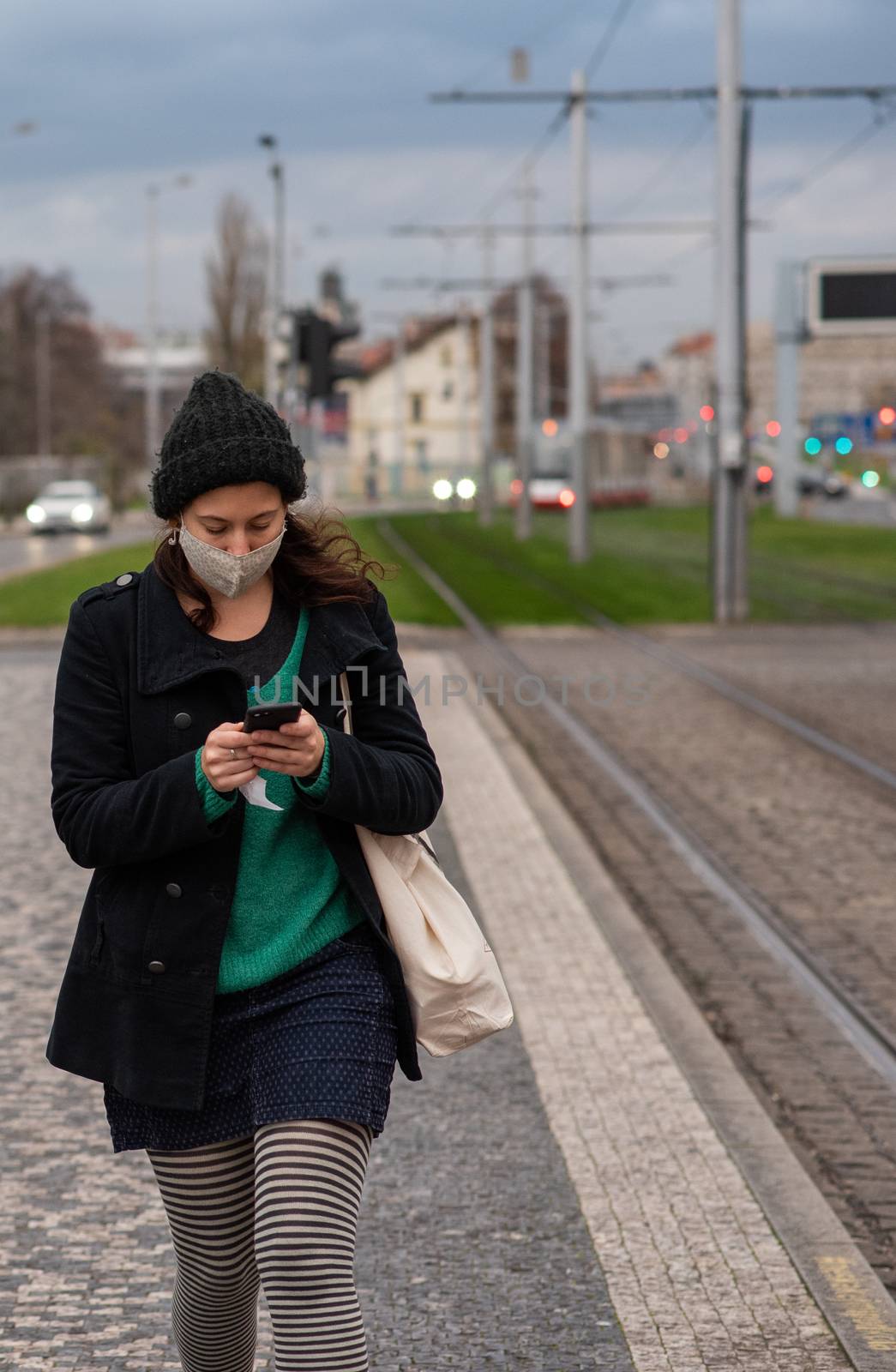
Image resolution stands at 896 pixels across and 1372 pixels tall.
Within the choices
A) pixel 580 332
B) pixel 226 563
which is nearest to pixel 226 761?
pixel 226 563

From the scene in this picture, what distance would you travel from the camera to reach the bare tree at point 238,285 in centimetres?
7712

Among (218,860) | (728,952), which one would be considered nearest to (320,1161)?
(218,860)

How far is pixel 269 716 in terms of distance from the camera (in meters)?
2.71

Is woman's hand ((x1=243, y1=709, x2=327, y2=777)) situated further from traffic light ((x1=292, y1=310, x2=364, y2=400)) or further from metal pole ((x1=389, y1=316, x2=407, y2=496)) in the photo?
metal pole ((x1=389, y1=316, x2=407, y2=496))

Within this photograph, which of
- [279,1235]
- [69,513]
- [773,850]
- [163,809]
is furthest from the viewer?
[69,513]

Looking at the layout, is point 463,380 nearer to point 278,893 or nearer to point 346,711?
point 346,711

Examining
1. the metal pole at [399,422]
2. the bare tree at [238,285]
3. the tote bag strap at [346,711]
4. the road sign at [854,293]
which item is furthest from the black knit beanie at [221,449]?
the metal pole at [399,422]

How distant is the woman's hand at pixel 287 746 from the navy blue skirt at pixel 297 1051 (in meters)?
0.30

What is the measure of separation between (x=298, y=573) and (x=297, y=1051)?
2.26 ft

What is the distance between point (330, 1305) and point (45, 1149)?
2.51m

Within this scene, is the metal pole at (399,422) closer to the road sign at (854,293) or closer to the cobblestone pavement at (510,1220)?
the road sign at (854,293)

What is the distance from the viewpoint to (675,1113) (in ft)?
17.5

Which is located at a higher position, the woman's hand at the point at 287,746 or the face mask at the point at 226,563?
the face mask at the point at 226,563

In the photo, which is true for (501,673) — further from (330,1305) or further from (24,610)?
(330,1305)
